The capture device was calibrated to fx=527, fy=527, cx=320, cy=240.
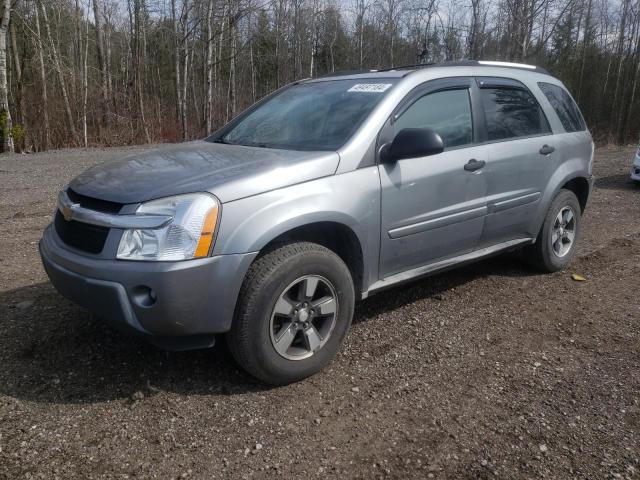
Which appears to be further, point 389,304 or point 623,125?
point 623,125

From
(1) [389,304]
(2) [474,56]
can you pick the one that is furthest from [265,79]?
(1) [389,304]

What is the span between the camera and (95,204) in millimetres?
2793

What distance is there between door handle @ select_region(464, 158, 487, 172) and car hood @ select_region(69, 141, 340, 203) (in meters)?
1.16

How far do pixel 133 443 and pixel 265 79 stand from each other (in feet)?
137

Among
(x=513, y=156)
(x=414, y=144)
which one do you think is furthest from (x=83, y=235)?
(x=513, y=156)

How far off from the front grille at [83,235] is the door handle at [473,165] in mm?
2444

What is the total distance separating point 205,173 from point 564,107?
12.0ft

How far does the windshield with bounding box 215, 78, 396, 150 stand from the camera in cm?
339

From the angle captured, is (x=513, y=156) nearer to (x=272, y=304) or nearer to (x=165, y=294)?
(x=272, y=304)

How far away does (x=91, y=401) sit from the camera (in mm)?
2764

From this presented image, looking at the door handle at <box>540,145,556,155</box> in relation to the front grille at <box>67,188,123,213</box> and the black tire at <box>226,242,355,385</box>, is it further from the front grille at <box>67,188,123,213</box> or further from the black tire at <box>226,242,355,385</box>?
the front grille at <box>67,188,123,213</box>

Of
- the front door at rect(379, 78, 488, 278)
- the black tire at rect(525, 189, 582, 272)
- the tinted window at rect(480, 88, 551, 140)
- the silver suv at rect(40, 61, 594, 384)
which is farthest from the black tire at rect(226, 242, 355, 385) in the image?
the black tire at rect(525, 189, 582, 272)

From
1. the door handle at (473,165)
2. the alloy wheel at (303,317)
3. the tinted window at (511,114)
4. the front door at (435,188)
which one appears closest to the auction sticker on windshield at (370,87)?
the front door at (435,188)

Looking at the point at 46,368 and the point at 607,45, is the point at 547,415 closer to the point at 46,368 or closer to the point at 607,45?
the point at 46,368
